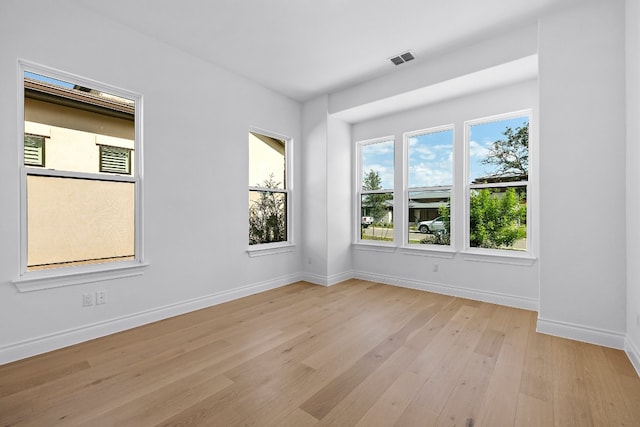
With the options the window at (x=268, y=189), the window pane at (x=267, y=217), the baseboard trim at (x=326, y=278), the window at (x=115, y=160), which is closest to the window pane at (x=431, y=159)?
the baseboard trim at (x=326, y=278)

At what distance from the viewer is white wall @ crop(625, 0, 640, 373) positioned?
7.20 feet

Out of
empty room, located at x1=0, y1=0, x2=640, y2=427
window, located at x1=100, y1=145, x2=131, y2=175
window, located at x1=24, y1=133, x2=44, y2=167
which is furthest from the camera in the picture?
window, located at x1=100, y1=145, x2=131, y2=175

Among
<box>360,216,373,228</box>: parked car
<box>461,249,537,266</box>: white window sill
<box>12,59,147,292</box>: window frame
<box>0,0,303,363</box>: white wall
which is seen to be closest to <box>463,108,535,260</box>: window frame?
<box>461,249,537,266</box>: white window sill

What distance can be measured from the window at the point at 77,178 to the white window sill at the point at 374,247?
3.33m

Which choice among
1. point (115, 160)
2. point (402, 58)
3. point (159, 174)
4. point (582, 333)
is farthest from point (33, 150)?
point (582, 333)

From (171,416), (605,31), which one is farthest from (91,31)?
(605,31)

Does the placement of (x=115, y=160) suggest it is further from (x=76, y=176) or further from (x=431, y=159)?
(x=431, y=159)

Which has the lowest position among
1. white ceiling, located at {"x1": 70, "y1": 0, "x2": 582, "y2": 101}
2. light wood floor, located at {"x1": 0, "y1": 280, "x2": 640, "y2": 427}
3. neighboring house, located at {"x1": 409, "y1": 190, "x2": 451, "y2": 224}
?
light wood floor, located at {"x1": 0, "y1": 280, "x2": 640, "y2": 427}

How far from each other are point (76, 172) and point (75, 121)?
0.49 metres

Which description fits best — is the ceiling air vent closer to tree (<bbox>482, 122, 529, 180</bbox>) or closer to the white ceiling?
the white ceiling

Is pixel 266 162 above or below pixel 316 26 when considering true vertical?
below

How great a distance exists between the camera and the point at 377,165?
5.07 m

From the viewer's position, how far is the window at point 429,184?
14.0 ft

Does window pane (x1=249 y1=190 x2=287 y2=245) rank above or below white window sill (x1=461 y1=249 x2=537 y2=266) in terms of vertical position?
above
